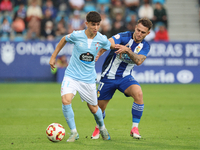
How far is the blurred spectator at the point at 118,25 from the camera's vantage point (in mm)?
17609

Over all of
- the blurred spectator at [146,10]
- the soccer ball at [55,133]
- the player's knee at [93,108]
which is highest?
the blurred spectator at [146,10]

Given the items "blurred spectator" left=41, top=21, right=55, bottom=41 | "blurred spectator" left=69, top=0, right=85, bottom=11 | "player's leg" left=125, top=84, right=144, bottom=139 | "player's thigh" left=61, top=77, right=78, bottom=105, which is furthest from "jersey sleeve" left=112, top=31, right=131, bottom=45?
"blurred spectator" left=69, top=0, right=85, bottom=11

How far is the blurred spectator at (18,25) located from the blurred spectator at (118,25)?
489cm

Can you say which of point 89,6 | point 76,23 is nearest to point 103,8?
point 89,6

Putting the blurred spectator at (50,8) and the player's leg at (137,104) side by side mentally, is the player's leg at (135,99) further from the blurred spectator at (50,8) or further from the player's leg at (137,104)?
the blurred spectator at (50,8)

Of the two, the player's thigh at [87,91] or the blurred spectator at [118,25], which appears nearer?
the player's thigh at [87,91]

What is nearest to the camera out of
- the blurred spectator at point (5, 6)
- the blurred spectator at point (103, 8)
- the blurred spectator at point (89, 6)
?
the blurred spectator at point (103, 8)

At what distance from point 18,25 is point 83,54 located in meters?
13.4

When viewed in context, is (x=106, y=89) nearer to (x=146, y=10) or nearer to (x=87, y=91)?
(x=87, y=91)

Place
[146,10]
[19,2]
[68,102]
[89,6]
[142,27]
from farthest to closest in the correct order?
[89,6], [19,2], [146,10], [142,27], [68,102]

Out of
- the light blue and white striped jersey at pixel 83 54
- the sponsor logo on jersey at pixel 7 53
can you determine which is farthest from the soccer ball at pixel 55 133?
the sponsor logo on jersey at pixel 7 53

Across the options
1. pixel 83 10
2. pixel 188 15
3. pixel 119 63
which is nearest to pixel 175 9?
pixel 188 15

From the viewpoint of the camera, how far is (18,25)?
60.1ft

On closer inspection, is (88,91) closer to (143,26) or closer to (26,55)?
(143,26)
